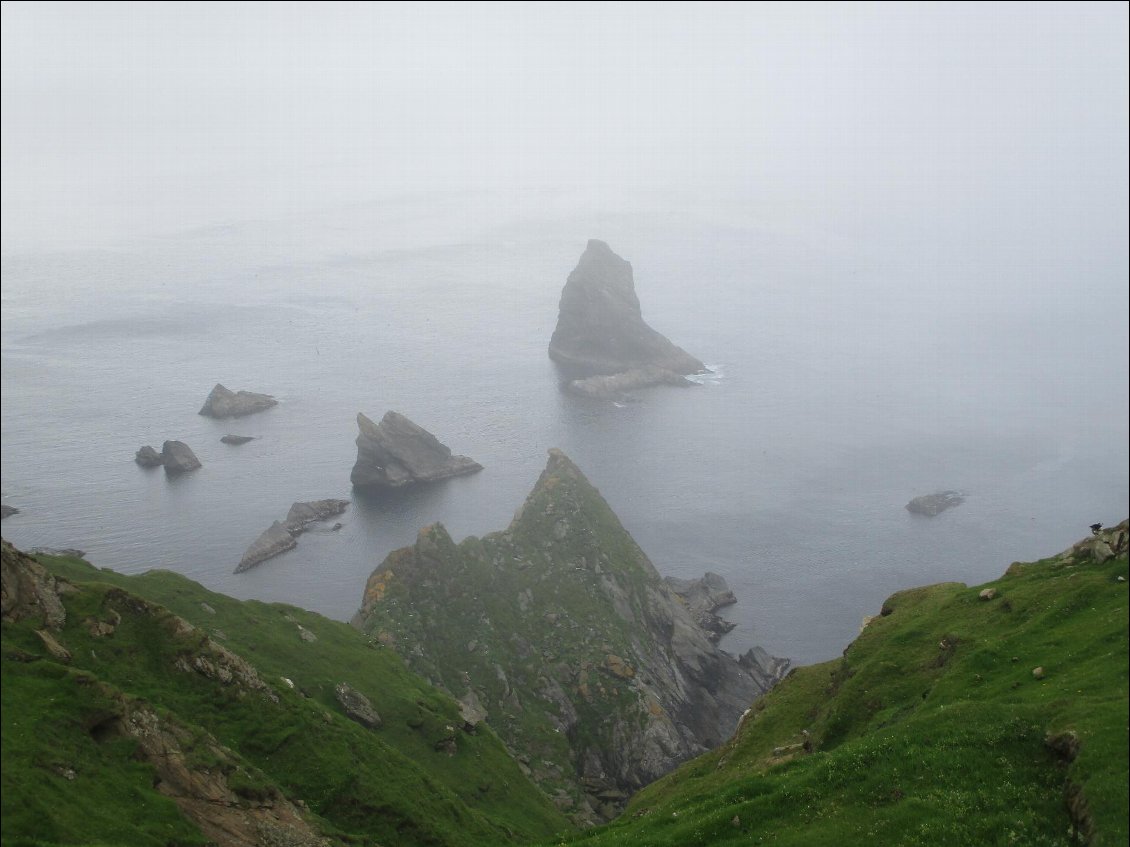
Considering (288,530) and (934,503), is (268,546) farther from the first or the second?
(934,503)

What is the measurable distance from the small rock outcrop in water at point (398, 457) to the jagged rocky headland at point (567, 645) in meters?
60.7

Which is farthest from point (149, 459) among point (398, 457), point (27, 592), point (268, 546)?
point (27, 592)

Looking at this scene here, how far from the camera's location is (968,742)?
38.3 metres

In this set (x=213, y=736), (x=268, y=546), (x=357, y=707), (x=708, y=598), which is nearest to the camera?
(x=213, y=736)

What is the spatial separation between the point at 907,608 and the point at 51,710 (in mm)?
52372

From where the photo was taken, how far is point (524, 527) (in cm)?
12812

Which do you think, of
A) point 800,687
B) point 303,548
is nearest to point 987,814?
point 800,687

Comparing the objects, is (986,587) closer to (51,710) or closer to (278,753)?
(278,753)

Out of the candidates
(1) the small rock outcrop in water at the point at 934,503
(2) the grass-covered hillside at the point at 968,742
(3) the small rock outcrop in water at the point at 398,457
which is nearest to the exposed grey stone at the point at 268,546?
(3) the small rock outcrop in water at the point at 398,457

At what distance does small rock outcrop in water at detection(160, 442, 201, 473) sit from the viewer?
626 ft

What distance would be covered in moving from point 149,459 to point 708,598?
11909 cm

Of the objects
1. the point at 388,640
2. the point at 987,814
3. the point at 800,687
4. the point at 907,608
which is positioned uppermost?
the point at 987,814

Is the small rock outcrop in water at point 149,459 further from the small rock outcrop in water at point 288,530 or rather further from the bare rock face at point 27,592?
the bare rock face at point 27,592

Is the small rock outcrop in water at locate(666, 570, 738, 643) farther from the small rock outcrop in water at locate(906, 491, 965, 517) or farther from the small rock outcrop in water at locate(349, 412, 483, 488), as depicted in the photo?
the small rock outcrop in water at locate(349, 412, 483, 488)
